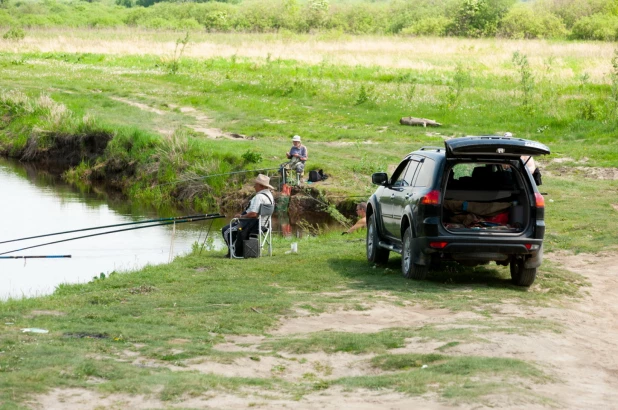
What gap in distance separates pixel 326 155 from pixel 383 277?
564 inches

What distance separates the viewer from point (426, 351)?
8.93m

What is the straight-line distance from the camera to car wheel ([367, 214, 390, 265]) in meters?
14.7

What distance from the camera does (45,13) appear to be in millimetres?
109375

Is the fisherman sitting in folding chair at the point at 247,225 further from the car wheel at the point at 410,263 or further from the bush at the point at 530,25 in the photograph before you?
the bush at the point at 530,25

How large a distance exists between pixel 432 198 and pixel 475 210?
89 cm

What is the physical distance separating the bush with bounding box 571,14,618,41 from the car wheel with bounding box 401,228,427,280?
56.1 meters

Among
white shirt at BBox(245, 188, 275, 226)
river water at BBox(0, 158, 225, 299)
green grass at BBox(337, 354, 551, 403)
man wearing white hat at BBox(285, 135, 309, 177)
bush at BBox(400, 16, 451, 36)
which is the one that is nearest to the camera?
green grass at BBox(337, 354, 551, 403)

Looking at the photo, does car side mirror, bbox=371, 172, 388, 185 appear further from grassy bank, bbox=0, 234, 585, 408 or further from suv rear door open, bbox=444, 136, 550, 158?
suv rear door open, bbox=444, 136, 550, 158

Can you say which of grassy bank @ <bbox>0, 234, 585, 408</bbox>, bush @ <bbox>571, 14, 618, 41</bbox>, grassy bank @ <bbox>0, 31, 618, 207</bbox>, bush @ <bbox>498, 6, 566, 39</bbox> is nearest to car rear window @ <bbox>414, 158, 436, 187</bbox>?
grassy bank @ <bbox>0, 234, 585, 408</bbox>

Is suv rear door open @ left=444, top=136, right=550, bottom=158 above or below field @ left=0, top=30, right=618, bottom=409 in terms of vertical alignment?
above

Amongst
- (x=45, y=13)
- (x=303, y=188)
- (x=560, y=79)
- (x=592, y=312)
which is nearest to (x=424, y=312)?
(x=592, y=312)

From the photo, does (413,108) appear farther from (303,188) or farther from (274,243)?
(274,243)

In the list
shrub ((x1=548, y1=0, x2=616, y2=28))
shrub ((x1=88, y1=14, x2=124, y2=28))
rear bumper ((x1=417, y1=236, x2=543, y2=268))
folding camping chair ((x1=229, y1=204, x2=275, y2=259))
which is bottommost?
folding camping chair ((x1=229, y1=204, x2=275, y2=259))

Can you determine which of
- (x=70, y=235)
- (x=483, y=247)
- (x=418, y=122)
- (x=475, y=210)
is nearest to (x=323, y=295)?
(x=483, y=247)
